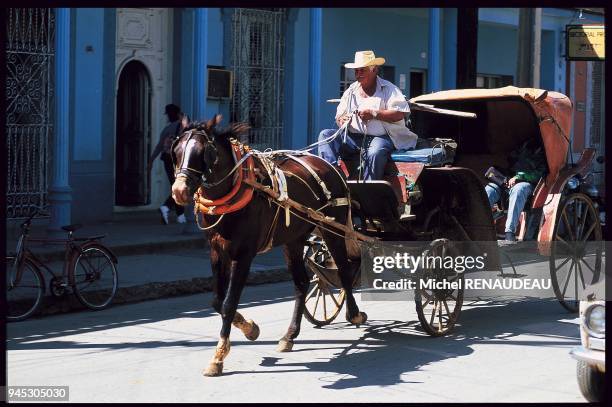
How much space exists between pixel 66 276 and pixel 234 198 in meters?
3.46

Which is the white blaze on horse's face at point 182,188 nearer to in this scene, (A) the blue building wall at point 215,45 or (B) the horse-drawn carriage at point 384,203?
(B) the horse-drawn carriage at point 384,203

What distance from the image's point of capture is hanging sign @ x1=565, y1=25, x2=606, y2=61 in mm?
16734

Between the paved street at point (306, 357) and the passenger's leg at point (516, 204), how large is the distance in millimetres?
915

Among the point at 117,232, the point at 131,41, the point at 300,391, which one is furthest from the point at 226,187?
the point at 131,41

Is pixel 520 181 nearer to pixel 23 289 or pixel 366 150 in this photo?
pixel 366 150

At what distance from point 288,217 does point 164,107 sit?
30.9ft

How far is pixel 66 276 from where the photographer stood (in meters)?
10.5

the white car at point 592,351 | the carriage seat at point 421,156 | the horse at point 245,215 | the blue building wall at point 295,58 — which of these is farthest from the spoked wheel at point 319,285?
the blue building wall at point 295,58

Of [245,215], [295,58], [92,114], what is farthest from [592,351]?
[295,58]

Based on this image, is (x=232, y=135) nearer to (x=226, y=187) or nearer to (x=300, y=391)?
(x=226, y=187)

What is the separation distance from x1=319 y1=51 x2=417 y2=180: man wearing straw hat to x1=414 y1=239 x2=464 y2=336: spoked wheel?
Result: 33.6 inches

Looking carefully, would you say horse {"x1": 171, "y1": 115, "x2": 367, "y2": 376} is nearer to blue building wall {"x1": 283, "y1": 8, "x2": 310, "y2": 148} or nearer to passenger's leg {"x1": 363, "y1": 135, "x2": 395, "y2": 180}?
passenger's leg {"x1": 363, "y1": 135, "x2": 395, "y2": 180}

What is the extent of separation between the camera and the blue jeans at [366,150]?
921 cm

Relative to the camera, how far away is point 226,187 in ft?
25.1
